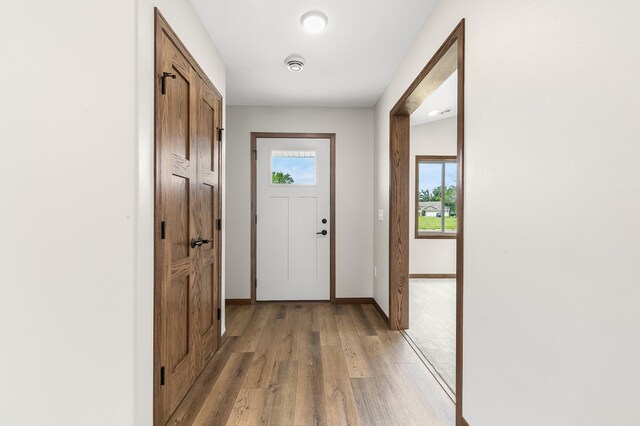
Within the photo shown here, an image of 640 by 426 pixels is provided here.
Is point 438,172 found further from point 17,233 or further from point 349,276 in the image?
point 17,233

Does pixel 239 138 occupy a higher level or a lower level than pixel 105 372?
higher

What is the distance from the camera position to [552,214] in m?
1.02

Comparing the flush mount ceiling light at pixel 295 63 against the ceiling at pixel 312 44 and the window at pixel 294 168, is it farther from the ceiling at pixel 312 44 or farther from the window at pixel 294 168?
the window at pixel 294 168

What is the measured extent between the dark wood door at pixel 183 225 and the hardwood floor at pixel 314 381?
22cm

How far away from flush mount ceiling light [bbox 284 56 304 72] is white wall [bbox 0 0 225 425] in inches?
60.0

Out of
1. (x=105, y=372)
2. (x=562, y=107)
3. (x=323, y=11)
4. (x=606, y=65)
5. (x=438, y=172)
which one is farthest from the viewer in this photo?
(x=438, y=172)

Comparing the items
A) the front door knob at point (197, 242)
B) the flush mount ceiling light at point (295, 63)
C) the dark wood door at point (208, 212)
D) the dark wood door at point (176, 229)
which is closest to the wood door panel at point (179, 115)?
the dark wood door at point (176, 229)

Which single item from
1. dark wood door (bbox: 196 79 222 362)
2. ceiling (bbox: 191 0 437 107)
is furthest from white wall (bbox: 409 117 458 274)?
dark wood door (bbox: 196 79 222 362)

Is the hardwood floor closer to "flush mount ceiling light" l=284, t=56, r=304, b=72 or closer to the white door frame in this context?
the white door frame

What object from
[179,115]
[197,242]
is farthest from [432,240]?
[179,115]

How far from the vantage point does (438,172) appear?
5.55 metres

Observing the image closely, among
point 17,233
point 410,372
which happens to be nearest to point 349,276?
point 410,372

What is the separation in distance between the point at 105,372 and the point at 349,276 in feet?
9.70

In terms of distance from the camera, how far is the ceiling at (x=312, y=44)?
205 cm
